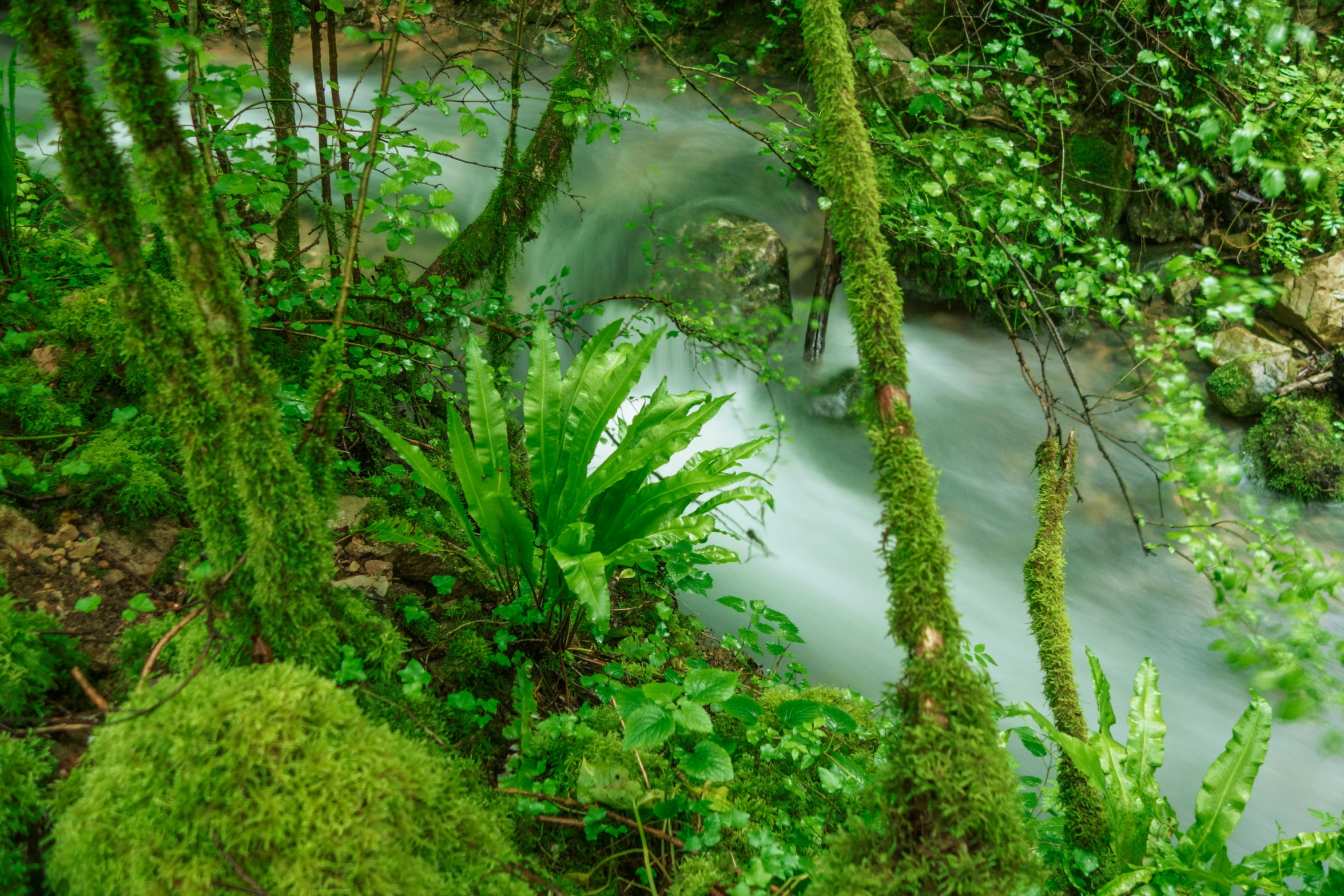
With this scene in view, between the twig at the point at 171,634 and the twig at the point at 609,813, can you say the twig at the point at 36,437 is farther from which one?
the twig at the point at 609,813

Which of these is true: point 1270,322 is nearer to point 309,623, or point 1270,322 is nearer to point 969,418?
point 969,418

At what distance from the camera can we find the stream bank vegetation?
1.03 m

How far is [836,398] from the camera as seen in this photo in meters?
5.46

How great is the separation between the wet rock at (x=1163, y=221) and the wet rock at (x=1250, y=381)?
53.6 inches

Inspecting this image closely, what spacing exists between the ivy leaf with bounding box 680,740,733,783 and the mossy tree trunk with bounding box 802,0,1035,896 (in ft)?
1.09

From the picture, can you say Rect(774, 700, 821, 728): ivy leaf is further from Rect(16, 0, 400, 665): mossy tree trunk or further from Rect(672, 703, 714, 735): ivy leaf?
Rect(16, 0, 400, 665): mossy tree trunk

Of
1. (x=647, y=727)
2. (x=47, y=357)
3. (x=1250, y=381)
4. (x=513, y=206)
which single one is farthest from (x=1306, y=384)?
(x=47, y=357)

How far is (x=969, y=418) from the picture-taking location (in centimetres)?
555

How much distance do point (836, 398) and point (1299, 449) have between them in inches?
136

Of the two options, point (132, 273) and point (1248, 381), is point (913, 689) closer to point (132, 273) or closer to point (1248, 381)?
point (132, 273)

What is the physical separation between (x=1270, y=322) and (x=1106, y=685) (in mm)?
5551

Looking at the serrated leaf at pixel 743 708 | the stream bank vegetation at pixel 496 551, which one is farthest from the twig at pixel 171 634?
the serrated leaf at pixel 743 708

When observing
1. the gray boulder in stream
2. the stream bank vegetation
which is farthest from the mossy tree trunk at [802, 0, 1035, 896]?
the gray boulder in stream

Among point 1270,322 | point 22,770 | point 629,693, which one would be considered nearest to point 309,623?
point 22,770
